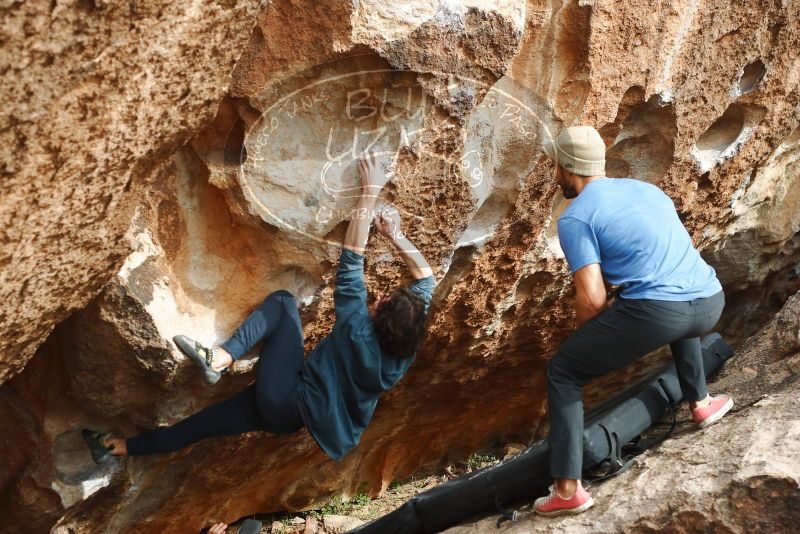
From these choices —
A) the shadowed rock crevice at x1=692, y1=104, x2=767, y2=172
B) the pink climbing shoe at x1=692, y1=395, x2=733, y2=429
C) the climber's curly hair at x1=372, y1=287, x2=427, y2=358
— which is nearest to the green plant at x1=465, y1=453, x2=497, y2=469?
the pink climbing shoe at x1=692, y1=395, x2=733, y2=429

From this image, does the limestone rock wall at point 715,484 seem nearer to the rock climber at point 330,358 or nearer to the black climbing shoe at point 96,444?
the rock climber at point 330,358

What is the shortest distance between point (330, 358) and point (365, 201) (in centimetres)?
59

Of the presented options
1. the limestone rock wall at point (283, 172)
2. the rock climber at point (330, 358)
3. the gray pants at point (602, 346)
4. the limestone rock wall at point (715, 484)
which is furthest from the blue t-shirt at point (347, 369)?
the limestone rock wall at point (715, 484)

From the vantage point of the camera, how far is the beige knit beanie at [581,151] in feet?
9.48

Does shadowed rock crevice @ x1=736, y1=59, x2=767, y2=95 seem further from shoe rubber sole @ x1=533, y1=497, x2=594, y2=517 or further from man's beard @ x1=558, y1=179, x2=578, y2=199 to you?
shoe rubber sole @ x1=533, y1=497, x2=594, y2=517

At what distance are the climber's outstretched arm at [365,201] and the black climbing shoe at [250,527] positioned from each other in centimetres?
190

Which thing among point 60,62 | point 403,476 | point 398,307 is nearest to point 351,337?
point 398,307

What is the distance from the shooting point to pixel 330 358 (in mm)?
Answer: 3068

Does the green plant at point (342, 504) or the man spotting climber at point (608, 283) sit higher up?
the man spotting climber at point (608, 283)

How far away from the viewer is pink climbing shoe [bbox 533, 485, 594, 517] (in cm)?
300

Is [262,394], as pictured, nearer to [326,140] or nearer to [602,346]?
[326,140]

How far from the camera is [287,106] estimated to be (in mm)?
2824

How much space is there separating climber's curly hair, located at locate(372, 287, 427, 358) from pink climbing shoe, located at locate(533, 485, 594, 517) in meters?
0.75

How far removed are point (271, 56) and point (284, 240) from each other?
27.3 inches
